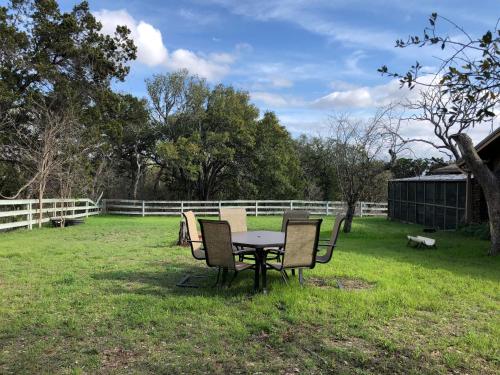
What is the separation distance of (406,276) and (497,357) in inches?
137

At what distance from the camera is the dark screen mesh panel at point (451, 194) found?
16406 mm

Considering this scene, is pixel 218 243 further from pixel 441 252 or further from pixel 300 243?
pixel 441 252

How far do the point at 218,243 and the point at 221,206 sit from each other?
21727 mm

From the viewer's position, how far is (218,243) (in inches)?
237

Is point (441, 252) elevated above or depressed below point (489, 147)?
below

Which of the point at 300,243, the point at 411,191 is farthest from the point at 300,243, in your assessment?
the point at 411,191

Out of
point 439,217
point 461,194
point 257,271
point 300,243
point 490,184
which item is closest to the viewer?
point 300,243

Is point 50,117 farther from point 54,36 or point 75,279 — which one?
point 75,279

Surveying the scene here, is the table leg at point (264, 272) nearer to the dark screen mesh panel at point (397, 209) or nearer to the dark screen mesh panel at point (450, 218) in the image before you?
the dark screen mesh panel at point (450, 218)

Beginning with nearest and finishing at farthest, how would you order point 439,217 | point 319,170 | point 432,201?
point 439,217 → point 432,201 → point 319,170

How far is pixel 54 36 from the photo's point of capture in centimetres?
1830

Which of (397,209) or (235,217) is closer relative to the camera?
(235,217)

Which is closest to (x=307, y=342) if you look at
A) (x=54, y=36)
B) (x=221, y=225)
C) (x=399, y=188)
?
(x=221, y=225)

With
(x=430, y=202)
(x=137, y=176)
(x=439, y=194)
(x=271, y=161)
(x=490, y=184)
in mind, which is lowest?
(x=430, y=202)
